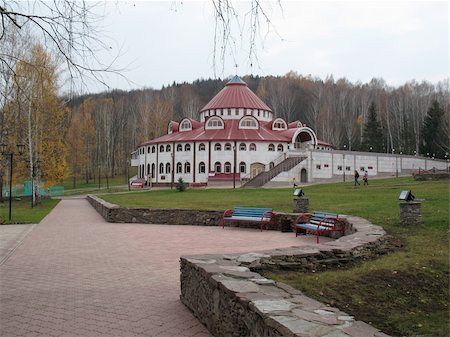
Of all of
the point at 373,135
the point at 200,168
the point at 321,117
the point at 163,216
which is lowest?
the point at 163,216

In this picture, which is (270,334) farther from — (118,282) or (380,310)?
(118,282)

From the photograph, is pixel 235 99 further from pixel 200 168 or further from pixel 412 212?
pixel 412 212

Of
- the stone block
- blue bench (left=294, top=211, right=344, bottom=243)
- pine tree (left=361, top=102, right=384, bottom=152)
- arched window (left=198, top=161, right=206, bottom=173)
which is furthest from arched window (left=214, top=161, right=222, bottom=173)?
the stone block

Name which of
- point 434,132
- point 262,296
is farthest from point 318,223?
point 434,132

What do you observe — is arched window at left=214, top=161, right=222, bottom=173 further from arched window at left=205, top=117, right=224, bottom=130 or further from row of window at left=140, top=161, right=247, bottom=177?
arched window at left=205, top=117, right=224, bottom=130

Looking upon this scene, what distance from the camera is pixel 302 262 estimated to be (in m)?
6.68

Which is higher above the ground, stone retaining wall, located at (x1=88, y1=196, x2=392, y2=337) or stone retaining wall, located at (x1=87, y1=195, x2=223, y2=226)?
stone retaining wall, located at (x1=88, y1=196, x2=392, y2=337)

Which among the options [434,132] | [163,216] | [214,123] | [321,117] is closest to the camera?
[163,216]

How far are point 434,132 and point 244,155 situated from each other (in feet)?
112

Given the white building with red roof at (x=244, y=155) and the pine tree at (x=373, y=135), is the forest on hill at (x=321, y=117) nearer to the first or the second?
the pine tree at (x=373, y=135)

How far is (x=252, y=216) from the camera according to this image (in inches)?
604

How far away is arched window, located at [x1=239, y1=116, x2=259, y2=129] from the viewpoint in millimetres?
→ 57781

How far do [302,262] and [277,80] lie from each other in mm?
92277

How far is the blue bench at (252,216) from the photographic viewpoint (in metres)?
15.0
